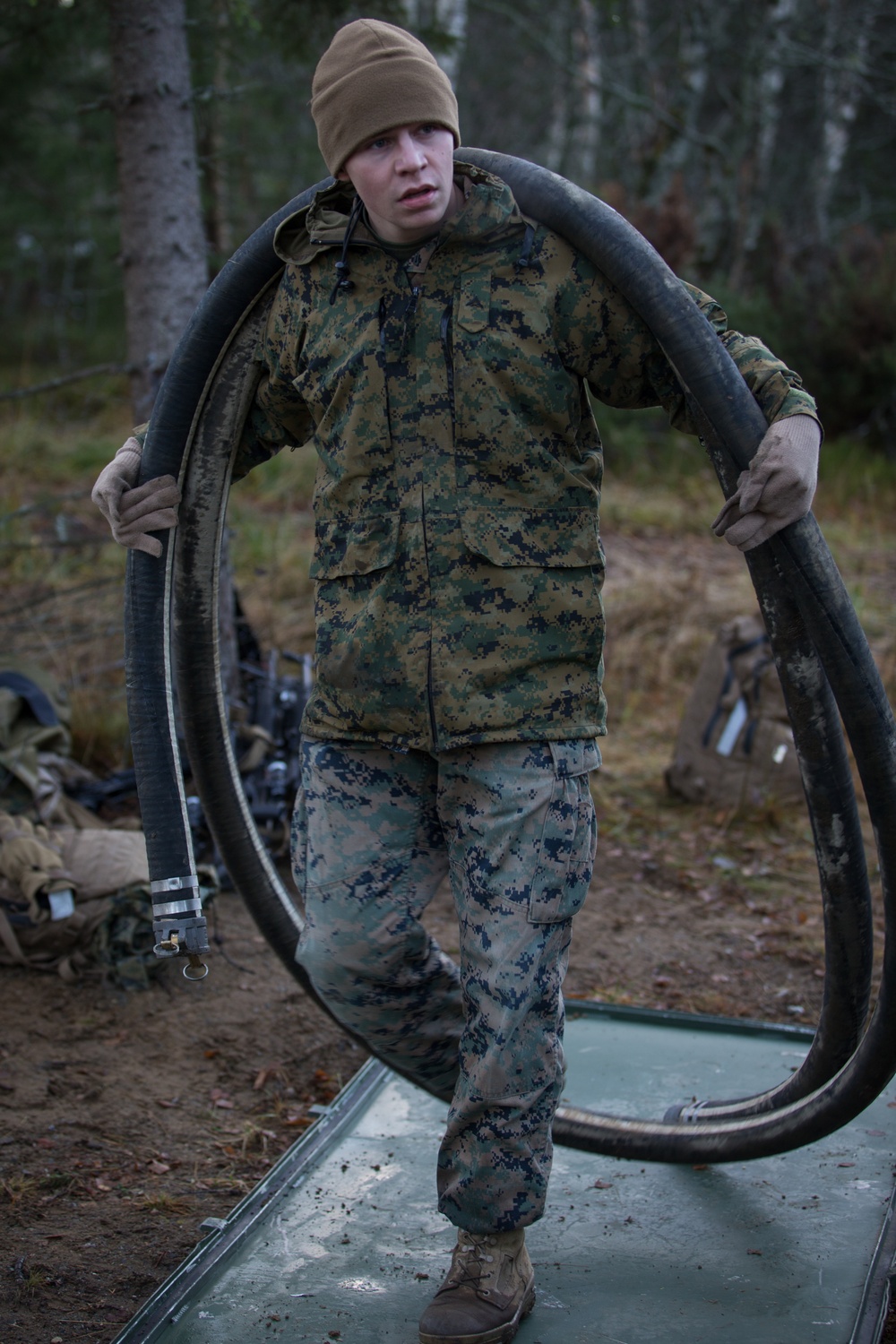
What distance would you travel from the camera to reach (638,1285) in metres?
2.43

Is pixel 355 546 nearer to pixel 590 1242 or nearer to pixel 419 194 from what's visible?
pixel 419 194

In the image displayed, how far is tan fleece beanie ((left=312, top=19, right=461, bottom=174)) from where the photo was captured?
2133 millimetres

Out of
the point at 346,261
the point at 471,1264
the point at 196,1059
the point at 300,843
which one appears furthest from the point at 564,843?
the point at 196,1059

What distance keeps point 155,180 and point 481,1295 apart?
4097 millimetres

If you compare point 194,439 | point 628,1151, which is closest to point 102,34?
point 194,439

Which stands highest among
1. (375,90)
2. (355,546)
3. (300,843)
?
(375,90)

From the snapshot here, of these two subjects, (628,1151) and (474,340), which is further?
(628,1151)

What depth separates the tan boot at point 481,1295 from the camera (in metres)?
2.19

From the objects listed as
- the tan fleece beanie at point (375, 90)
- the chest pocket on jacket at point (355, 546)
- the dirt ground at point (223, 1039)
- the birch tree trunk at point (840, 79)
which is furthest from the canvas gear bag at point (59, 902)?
the birch tree trunk at point (840, 79)

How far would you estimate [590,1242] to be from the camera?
2604 millimetres

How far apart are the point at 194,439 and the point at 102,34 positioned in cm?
599

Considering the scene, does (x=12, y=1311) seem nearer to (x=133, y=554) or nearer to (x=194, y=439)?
(x=133, y=554)

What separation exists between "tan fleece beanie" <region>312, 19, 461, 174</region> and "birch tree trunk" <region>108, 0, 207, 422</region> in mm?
2702

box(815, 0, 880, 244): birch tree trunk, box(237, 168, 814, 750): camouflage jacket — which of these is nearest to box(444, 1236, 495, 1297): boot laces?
box(237, 168, 814, 750): camouflage jacket
